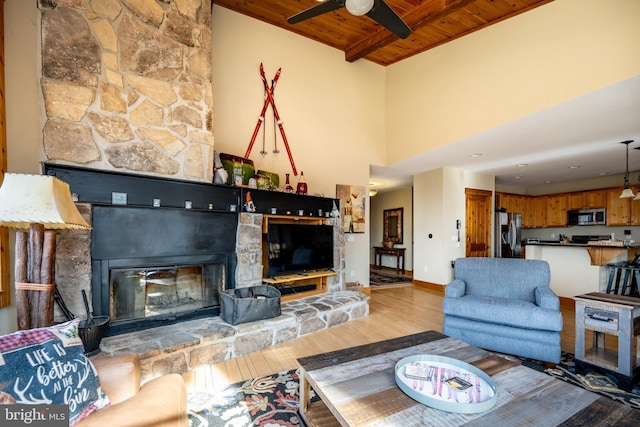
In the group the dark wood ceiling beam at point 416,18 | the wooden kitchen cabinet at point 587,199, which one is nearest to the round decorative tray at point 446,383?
the dark wood ceiling beam at point 416,18

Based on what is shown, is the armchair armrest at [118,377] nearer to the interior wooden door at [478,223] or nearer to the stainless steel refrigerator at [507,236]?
the interior wooden door at [478,223]

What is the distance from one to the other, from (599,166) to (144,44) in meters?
7.54

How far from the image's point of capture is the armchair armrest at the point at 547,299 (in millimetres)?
2414

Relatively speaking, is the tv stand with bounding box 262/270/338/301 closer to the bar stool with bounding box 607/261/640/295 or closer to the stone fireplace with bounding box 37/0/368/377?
the stone fireplace with bounding box 37/0/368/377

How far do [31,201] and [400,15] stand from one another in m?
4.27

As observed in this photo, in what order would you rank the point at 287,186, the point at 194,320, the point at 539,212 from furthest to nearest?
the point at 539,212
the point at 287,186
the point at 194,320

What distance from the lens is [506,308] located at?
8.25 ft

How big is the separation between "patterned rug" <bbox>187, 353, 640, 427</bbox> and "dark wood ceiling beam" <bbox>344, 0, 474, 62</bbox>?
12.4ft

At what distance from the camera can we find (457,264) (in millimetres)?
3289

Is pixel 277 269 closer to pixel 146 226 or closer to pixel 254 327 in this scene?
pixel 254 327

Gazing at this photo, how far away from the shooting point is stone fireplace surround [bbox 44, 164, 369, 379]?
87.9 inches

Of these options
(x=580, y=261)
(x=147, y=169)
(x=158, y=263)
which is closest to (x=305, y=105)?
(x=147, y=169)

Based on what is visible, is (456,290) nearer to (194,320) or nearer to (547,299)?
(547,299)

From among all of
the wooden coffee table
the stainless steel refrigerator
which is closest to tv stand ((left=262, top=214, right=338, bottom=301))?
the wooden coffee table
